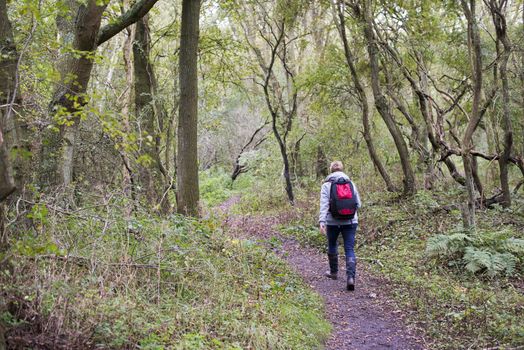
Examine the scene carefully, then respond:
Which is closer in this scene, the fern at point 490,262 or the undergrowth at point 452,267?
the undergrowth at point 452,267

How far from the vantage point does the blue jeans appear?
24.3 ft

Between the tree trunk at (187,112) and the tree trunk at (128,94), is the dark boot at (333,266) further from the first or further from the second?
the tree trunk at (128,94)

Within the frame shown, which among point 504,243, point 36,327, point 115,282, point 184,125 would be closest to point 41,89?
point 184,125

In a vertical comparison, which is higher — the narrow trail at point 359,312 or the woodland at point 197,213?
the woodland at point 197,213

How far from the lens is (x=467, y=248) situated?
775cm

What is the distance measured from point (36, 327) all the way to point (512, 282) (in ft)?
22.1

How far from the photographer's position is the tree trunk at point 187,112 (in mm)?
8398

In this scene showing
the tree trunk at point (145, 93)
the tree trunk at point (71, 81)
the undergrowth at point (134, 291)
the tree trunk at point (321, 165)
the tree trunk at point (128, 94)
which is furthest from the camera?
the tree trunk at point (321, 165)

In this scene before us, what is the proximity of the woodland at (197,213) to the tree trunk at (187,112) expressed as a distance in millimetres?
27

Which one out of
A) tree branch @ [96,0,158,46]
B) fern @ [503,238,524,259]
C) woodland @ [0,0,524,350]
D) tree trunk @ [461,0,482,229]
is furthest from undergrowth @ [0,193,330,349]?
tree trunk @ [461,0,482,229]

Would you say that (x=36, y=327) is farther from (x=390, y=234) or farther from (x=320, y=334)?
(x=390, y=234)

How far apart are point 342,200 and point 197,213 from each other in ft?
8.98

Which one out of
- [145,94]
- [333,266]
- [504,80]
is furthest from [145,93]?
[504,80]

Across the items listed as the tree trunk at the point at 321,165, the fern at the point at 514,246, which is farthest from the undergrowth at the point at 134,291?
the tree trunk at the point at 321,165
